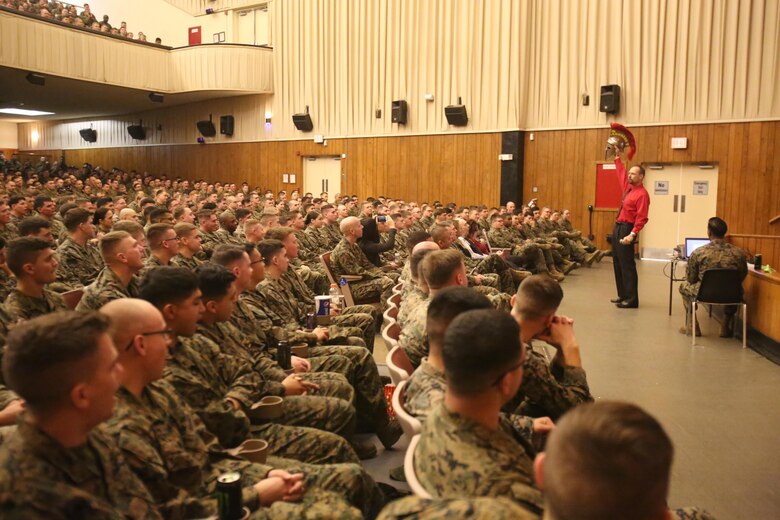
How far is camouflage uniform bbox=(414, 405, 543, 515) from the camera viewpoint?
1604mm

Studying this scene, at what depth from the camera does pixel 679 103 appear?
12461 mm

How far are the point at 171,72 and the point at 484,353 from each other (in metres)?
17.5

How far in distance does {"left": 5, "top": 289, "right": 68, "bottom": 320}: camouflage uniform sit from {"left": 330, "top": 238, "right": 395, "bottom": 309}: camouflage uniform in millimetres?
3039

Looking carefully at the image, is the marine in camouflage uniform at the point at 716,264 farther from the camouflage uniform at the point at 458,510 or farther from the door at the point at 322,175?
the door at the point at 322,175

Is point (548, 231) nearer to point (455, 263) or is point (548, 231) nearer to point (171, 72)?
point (455, 263)

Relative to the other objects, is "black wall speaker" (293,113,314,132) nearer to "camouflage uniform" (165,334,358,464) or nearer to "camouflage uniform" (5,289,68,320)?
"camouflage uniform" (5,289,68,320)

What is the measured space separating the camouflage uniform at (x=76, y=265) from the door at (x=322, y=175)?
1140 cm

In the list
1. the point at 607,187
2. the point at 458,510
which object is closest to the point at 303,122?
the point at 607,187

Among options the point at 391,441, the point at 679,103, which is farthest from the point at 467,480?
the point at 679,103

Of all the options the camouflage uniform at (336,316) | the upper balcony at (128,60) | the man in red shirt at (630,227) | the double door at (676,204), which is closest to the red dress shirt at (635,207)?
the man in red shirt at (630,227)

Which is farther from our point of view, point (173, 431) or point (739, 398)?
point (739, 398)

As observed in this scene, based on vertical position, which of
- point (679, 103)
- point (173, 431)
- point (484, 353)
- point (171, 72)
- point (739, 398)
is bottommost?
point (739, 398)

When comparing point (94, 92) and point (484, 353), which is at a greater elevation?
point (94, 92)

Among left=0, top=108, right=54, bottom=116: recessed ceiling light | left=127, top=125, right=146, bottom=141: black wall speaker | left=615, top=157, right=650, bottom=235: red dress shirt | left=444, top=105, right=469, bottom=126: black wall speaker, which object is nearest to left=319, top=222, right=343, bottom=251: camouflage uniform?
left=615, top=157, right=650, bottom=235: red dress shirt
